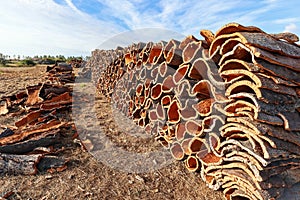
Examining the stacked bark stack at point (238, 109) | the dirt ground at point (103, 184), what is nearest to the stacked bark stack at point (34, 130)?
the dirt ground at point (103, 184)

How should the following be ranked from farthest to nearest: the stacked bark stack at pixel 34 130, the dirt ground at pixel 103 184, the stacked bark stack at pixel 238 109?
the stacked bark stack at pixel 34 130
the dirt ground at pixel 103 184
the stacked bark stack at pixel 238 109

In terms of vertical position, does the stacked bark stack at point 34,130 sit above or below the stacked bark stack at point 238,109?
below

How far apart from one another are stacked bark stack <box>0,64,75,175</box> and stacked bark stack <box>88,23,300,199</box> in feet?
6.55

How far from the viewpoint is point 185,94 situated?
3.11m

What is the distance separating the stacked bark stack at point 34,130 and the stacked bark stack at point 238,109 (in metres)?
2.00

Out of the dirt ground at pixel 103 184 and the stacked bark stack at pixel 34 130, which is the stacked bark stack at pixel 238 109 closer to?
the dirt ground at pixel 103 184

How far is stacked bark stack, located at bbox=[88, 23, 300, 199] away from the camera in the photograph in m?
2.02

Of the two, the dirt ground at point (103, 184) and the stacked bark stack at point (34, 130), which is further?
the stacked bark stack at point (34, 130)

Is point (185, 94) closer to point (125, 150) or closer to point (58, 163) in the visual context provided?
point (125, 150)

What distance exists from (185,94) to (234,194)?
4.63 ft

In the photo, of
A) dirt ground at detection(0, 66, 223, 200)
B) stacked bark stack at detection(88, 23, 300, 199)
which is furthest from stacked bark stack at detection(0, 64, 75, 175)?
stacked bark stack at detection(88, 23, 300, 199)

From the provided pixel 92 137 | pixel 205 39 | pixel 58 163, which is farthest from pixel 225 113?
pixel 92 137

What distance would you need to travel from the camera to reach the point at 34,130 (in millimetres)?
4113

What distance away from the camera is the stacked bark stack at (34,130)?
2.97 meters
